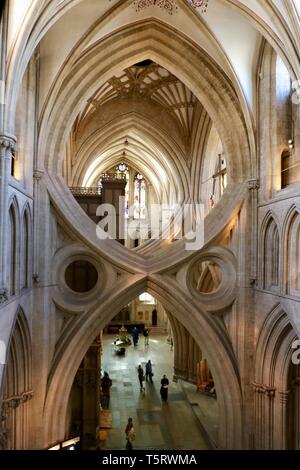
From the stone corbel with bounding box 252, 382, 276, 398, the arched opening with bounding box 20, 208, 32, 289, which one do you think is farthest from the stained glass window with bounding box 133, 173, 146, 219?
the arched opening with bounding box 20, 208, 32, 289

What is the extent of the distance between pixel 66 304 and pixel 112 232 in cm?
350

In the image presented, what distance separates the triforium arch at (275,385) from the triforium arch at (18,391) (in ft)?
19.0

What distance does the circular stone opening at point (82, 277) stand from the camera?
40.7 feet

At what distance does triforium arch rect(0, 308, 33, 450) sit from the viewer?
8.86 meters

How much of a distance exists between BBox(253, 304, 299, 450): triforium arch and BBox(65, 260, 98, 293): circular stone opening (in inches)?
207

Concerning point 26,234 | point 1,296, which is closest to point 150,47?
point 26,234

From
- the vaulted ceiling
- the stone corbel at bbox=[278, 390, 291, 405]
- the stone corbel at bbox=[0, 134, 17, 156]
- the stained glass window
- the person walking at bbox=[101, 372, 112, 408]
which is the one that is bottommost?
the person walking at bbox=[101, 372, 112, 408]

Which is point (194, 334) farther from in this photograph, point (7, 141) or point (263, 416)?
point (7, 141)

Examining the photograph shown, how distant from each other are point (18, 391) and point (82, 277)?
4.08 metres

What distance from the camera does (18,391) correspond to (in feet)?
30.2

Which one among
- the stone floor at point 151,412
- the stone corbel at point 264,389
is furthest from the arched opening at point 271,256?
the stone floor at point 151,412

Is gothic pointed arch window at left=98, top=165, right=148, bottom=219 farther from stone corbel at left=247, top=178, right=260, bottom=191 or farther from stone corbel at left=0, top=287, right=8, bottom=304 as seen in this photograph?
stone corbel at left=0, top=287, right=8, bottom=304

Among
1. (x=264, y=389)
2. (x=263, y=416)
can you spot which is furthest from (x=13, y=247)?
(x=263, y=416)

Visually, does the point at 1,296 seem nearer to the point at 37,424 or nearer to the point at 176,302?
the point at 37,424
